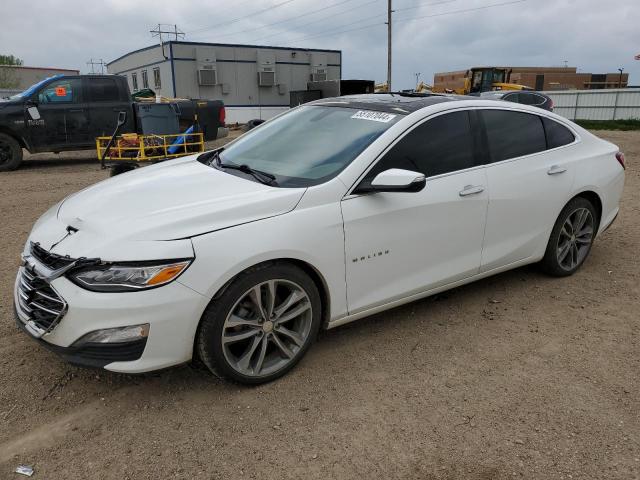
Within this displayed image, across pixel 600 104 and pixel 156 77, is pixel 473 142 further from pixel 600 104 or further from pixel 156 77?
pixel 156 77

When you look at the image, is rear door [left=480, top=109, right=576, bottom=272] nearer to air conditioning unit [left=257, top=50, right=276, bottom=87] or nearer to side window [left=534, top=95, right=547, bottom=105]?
side window [left=534, top=95, right=547, bottom=105]

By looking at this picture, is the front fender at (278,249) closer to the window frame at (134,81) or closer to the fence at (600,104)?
the fence at (600,104)

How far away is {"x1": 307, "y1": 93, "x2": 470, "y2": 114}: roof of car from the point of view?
3.58 m

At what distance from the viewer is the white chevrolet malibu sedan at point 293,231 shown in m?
2.54

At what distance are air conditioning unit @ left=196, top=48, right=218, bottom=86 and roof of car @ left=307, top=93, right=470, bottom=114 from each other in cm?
2765

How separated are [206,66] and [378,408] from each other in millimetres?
29780

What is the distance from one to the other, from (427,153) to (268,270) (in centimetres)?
142

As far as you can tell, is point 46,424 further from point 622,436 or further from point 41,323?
point 622,436

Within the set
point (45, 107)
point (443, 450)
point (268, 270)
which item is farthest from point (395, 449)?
point (45, 107)

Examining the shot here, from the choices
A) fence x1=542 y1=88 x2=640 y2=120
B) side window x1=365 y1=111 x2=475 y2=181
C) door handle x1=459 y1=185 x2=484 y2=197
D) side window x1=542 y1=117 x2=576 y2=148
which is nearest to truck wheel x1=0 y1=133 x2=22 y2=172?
side window x1=365 y1=111 x2=475 y2=181

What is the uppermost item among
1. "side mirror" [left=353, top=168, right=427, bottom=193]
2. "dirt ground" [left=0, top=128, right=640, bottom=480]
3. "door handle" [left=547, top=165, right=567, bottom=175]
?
"side mirror" [left=353, top=168, right=427, bottom=193]

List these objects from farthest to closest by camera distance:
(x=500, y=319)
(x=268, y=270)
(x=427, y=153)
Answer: (x=500, y=319), (x=427, y=153), (x=268, y=270)

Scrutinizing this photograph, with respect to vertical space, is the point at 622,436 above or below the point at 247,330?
below

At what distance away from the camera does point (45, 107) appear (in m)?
11.3
